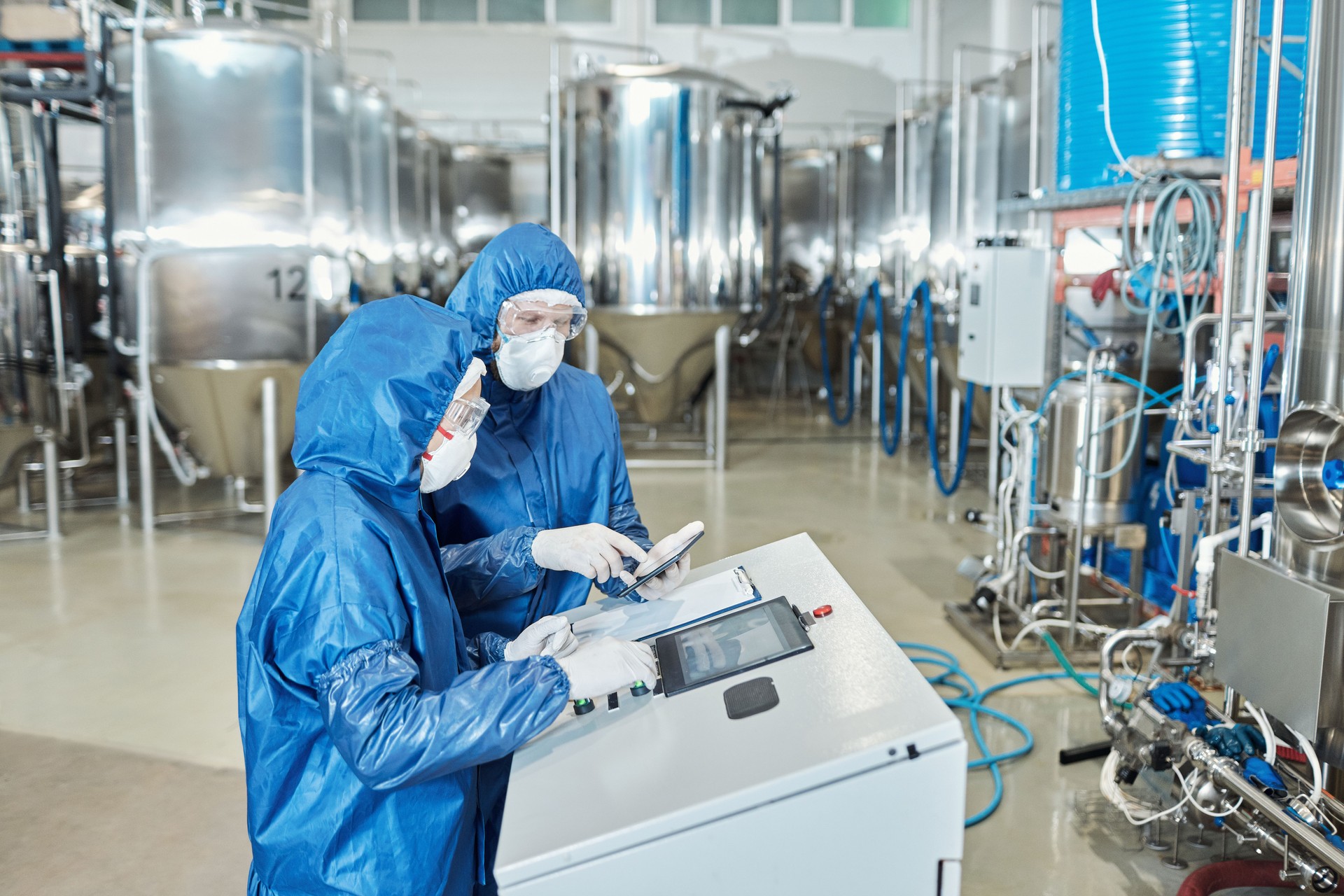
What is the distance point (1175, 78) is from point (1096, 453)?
112 cm

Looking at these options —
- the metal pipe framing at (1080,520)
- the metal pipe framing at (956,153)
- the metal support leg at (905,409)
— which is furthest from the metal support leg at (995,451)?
the metal pipe framing at (956,153)

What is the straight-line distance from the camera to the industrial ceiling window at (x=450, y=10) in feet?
32.2

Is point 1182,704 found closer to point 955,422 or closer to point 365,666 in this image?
point 365,666

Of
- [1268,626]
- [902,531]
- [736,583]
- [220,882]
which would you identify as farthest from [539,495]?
[902,531]

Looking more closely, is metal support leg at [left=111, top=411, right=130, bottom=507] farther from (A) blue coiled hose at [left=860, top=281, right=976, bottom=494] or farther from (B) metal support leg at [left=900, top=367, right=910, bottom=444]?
(B) metal support leg at [left=900, top=367, right=910, bottom=444]

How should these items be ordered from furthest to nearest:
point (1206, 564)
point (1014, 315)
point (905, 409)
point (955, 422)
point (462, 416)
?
point (905, 409) < point (955, 422) < point (1014, 315) < point (1206, 564) < point (462, 416)

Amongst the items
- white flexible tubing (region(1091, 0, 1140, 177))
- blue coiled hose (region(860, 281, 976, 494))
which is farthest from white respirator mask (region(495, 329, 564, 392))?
blue coiled hose (region(860, 281, 976, 494))

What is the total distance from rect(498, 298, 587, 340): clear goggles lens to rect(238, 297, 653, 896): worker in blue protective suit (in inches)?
20.6

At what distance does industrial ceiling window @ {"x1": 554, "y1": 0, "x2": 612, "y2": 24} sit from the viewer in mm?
9867

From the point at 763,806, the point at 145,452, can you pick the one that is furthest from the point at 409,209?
the point at 763,806

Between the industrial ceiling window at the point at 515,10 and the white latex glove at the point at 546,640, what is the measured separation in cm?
954

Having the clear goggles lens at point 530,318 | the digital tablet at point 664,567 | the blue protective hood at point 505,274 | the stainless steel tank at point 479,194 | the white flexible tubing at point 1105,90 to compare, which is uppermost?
the stainless steel tank at point 479,194

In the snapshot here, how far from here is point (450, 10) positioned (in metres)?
9.84

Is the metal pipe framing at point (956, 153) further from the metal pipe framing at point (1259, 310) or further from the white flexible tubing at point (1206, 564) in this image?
the white flexible tubing at point (1206, 564)
